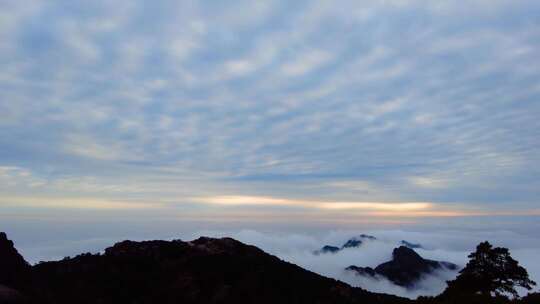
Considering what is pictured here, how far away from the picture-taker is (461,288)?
6431cm

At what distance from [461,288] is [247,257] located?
5117cm

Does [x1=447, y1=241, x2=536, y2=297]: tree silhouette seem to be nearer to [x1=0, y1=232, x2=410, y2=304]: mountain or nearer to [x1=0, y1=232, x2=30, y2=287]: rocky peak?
[x1=0, y1=232, x2=410, y2=304]: mountain

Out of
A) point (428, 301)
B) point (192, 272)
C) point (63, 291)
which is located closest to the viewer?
point (428, 301)

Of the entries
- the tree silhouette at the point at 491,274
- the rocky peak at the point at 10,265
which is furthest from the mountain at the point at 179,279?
the tree silhouette at the point at 491,274

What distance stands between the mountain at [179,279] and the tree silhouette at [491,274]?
17.7m

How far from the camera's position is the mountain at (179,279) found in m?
84.4

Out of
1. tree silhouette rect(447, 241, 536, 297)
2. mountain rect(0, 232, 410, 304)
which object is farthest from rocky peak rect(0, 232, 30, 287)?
tree silhouette rect(447, 241, 536, 297)

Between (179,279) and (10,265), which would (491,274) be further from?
(10,265)

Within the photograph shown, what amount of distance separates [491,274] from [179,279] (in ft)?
190

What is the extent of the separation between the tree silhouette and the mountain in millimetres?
17736

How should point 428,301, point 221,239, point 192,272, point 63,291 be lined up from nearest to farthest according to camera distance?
1. point 428,301
2. point 63,291
3. point 192,272
4. point 221,239

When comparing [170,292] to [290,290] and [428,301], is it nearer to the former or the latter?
[290,290]

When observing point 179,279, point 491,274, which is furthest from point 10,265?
point 491,274

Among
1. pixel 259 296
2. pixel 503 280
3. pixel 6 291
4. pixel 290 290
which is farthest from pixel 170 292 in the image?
pixel 503 280
